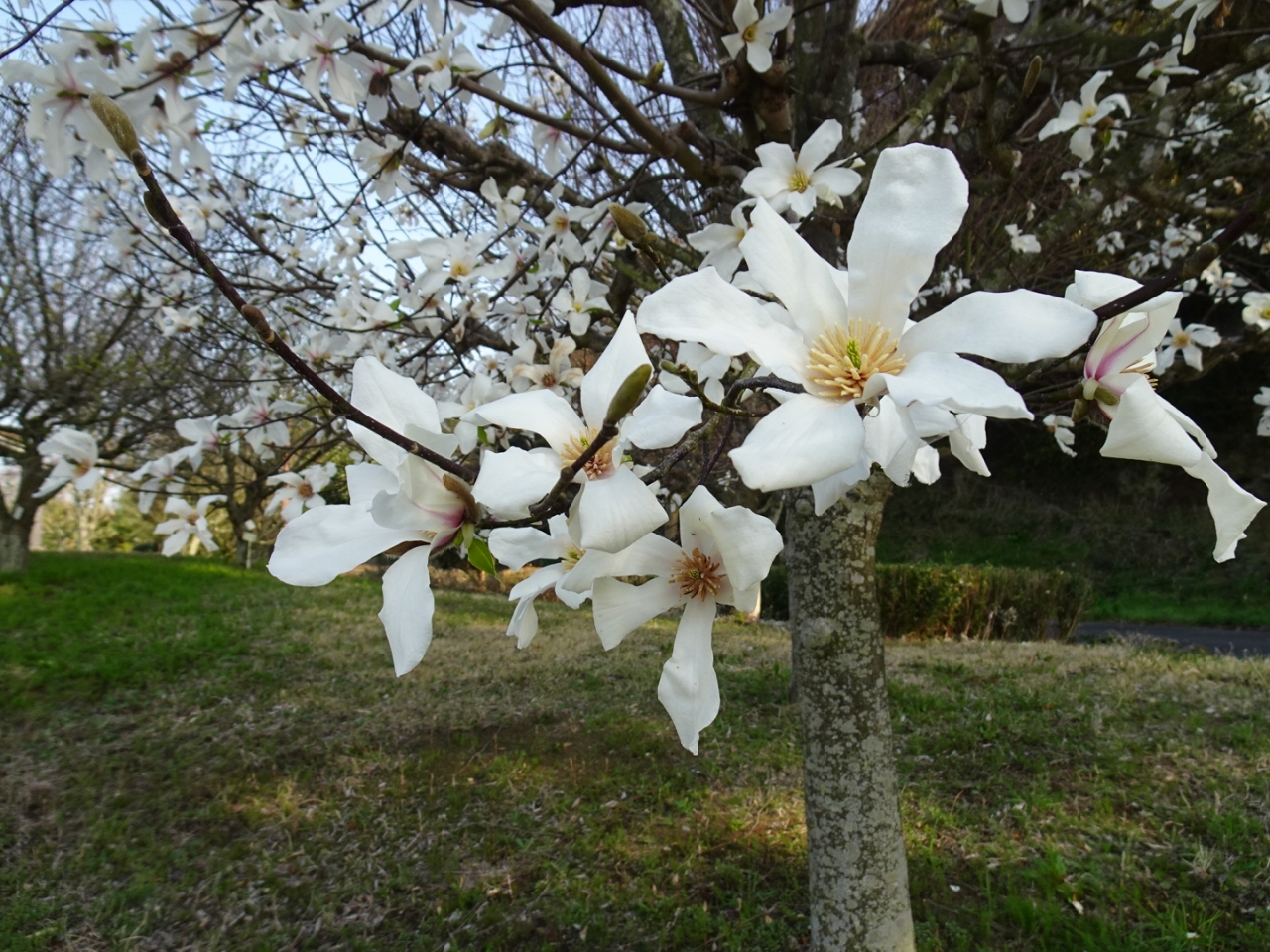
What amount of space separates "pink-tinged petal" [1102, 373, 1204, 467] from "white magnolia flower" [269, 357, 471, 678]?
1.60ft

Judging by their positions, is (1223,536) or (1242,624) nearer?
(1223,536)

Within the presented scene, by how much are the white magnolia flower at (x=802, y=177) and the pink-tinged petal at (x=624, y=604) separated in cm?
88

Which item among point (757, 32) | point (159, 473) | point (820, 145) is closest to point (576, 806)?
point (159, 473)

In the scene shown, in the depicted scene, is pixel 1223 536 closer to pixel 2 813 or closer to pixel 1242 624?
pixel 2 813

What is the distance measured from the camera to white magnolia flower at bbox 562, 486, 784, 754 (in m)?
0.62

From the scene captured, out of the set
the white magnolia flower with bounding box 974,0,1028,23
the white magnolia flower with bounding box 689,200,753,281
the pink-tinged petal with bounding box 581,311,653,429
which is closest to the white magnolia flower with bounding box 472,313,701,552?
the pink-tinged petal with bounding box 581,311,653,429

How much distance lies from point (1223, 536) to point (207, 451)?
6.57 feet

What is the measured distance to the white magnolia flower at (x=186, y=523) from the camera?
5.67ft

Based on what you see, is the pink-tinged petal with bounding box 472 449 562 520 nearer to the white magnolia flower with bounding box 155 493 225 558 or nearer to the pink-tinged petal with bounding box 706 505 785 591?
the pink-tinged petal with bounding box 706 505 785 591

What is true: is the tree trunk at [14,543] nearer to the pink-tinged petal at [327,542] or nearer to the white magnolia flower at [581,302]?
the white magnolia flower at [581,302]

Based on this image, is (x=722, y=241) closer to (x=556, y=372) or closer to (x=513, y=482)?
(x=556, y=372)

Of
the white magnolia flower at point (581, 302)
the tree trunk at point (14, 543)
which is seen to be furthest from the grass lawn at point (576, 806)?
the tree trunk at point (14, 543)

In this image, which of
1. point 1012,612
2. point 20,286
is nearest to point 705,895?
point 1012,612

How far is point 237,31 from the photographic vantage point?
5.09 ft
